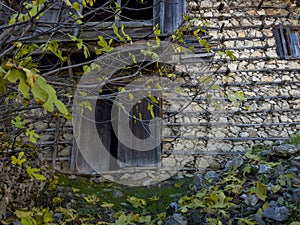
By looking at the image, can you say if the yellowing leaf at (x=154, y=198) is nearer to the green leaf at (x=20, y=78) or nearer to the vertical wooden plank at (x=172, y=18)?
the vertical wooden plank at (x=172, y=18)

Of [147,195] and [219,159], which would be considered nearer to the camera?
[147,195]

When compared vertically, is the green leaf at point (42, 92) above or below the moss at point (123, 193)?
above

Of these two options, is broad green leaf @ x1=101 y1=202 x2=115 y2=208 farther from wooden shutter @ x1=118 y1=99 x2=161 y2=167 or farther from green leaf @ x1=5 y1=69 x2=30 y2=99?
green leaf @ x1=5 y1=69 x2=30 y2=99

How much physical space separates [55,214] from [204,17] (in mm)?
4729

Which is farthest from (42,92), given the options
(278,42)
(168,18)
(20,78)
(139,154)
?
(278,42)

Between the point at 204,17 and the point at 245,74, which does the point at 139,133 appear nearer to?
the point at 245,74

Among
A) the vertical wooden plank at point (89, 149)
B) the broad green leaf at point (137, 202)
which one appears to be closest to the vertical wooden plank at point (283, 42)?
the vertical wooden plank at point (89, 149)

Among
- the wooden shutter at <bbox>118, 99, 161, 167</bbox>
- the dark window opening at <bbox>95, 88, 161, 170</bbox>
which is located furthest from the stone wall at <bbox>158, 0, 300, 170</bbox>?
the dark window opening at <bbox>95, 88, 161, 170</bbox>

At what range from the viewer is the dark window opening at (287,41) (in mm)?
6055

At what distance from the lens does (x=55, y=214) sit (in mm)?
3326

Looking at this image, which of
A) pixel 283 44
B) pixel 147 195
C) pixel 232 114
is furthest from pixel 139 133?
pixel 283 44

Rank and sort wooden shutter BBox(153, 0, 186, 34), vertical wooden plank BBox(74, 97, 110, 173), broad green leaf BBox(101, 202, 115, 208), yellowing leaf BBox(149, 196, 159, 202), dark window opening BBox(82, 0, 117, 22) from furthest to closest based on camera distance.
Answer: vertical wooden plank BBox(74, 97, 110, 173), wooden shutter BBox(153, 0, 186, 34), yellowing leaf BBox(149, 196, 159, 202), broad green leaf BBox(101, 202, 115, 208), dark window opening BBox(82, 0, 117, 22)

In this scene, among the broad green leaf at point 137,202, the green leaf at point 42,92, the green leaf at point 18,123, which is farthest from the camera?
the broad green leaf at point 137,202

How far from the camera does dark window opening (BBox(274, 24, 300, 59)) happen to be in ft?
19.9
